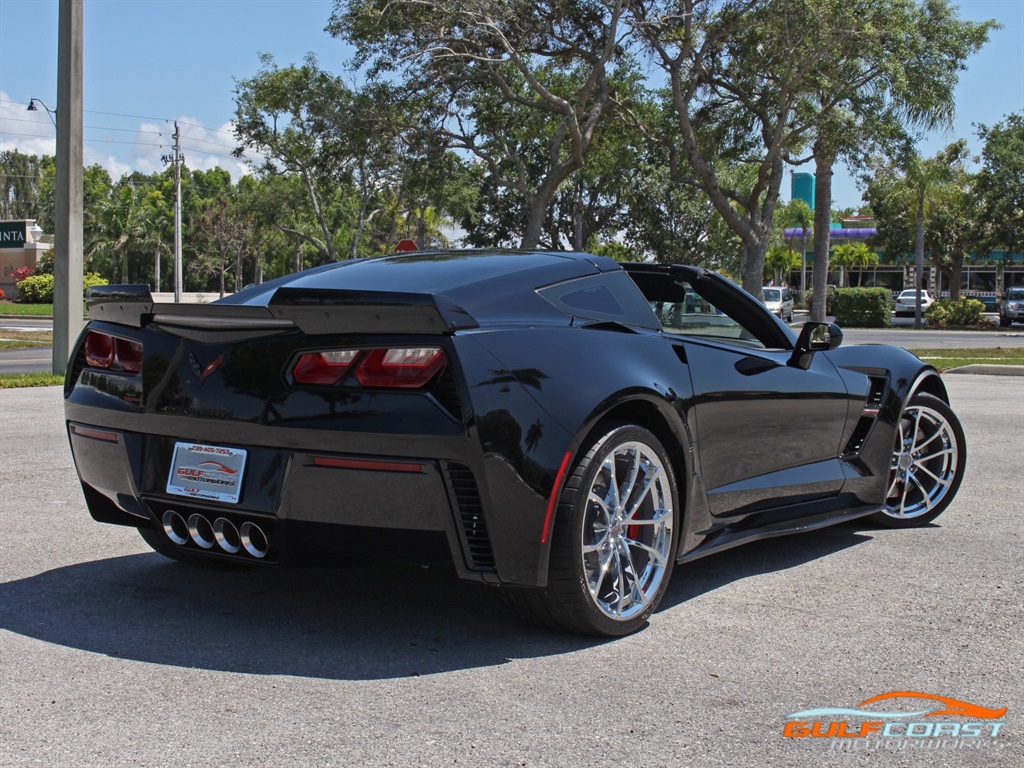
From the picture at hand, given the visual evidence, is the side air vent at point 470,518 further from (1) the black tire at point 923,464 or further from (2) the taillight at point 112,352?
(1) the black tire at point 923,464

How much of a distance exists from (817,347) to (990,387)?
11.4 m

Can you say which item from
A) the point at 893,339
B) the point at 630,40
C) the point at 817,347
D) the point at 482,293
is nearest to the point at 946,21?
the point at 630,40

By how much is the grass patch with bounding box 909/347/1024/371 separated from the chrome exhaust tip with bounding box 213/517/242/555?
54.1 feet

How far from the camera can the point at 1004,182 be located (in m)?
47.2

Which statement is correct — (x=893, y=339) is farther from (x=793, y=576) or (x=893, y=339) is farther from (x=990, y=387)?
(x=793, y=576)

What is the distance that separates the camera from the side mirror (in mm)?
4992

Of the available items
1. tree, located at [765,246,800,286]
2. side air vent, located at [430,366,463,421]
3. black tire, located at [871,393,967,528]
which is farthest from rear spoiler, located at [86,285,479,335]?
tree, located at [765,246,800,286]

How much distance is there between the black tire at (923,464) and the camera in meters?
5.74

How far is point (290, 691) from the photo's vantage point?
3238mm

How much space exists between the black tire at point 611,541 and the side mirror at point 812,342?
1226 millimetres

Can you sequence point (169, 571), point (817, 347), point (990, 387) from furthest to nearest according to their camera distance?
point (990, 387)
point (817, 347)
point (169, 571)

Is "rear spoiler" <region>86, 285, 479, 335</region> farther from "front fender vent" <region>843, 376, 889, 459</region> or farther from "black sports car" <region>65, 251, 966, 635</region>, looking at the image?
"front fender vent" <region>843, 376, 889, 459</region>

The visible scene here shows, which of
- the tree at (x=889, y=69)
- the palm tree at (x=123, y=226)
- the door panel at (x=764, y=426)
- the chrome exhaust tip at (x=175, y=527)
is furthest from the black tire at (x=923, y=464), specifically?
the palm tree at (x=123, y=226)

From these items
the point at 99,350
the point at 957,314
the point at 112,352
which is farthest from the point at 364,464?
the point at 957,314
